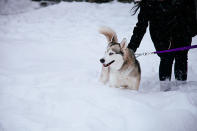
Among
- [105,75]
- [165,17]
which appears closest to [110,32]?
[105,75]

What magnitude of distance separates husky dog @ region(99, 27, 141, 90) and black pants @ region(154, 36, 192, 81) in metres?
0.34

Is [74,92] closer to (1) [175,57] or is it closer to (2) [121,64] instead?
(2) [121,64]

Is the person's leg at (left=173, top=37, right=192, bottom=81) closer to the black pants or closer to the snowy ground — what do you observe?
the black pants

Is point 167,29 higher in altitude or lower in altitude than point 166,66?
higher

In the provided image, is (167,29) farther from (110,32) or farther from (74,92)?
(74,92)

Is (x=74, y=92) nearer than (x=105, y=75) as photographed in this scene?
Yes

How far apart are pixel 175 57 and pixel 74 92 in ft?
4.27

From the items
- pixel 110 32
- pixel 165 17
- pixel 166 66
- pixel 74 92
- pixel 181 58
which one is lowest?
pixel 74 92

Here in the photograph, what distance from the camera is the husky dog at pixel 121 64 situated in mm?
2371

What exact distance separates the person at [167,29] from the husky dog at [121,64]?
0.85ft

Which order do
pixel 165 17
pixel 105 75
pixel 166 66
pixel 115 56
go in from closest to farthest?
pixel 165 17 → pixel 115 56 → pixel 166 66 → pixel 105 75

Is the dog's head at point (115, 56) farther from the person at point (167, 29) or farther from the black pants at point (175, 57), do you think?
the black pants at point (175, 57)

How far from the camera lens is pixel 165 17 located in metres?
2.23

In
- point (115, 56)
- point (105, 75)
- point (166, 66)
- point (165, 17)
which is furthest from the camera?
point (105, 75)
